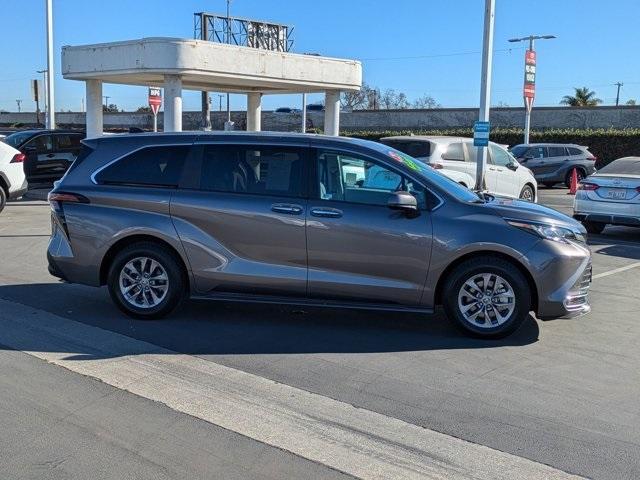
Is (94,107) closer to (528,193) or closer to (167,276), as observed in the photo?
(528,193)

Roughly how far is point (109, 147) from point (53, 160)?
12.4 m

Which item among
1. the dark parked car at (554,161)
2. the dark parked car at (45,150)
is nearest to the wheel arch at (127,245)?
the dark parked car at (45,150)

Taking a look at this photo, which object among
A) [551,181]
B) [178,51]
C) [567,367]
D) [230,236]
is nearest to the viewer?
[567,367]

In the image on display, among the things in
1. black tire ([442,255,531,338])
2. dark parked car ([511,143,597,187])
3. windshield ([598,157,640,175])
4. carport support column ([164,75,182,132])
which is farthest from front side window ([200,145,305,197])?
dark parked car ([511,143,597,187])

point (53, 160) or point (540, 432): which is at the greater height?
point (53, 160)

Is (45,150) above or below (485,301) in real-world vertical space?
above

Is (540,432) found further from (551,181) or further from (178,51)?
(551,181)

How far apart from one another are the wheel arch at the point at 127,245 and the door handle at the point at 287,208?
1.03 meters

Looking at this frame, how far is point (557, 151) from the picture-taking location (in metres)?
25.7

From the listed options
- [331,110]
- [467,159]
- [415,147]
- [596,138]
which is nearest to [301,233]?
[415,147]

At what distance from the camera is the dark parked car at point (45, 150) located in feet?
59.7

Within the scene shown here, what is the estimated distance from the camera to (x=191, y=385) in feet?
17.0

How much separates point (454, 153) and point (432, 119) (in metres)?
26.6

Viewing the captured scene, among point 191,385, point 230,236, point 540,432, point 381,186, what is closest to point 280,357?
point 191,385
